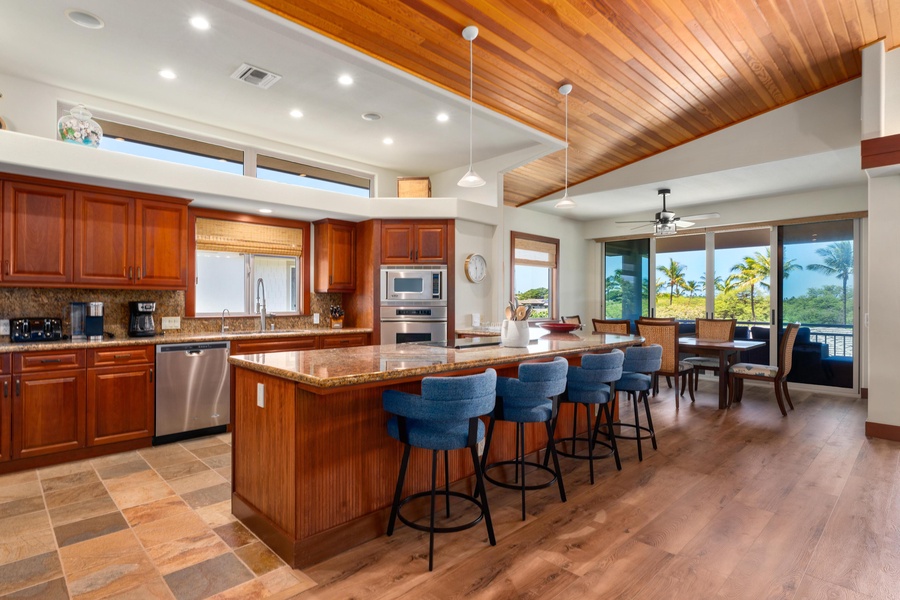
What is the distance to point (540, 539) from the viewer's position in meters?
2.41

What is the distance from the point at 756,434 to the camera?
4.29m

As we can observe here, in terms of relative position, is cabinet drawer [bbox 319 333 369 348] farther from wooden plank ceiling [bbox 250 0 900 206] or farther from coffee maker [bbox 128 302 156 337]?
wooden plank ceiling [bbox 250 0 900 206]

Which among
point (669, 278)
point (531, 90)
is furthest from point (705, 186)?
point (531, 90)

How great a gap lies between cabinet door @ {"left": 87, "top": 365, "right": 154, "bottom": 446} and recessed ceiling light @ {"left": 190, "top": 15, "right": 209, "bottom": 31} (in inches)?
103

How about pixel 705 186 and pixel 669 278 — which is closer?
pixel 705 186

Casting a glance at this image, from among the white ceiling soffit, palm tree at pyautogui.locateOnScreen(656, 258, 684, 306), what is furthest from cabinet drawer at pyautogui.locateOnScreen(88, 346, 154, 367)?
palm tree at pyautogui.locateOnScreen(656, 258, 684, 306)

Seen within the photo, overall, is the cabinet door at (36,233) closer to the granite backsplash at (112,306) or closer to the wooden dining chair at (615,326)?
the granite backsplash at (112,306)

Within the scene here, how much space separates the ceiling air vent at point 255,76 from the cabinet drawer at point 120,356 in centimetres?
230

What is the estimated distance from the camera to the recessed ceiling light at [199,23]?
2.94 meters

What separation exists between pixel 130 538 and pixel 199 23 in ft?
9.91

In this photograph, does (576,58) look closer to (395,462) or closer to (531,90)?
(531,90)

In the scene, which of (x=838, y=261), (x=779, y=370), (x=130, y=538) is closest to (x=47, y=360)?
(x=130, y=538)

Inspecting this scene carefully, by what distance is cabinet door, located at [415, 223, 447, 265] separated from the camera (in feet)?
17.7

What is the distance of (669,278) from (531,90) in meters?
4.67
